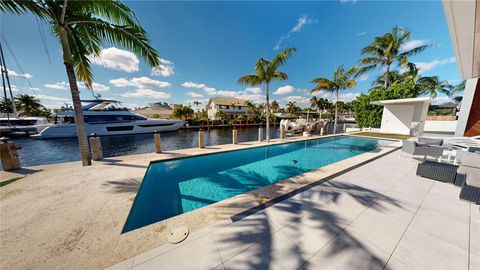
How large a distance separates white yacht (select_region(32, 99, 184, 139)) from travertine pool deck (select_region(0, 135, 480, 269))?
19006 mm

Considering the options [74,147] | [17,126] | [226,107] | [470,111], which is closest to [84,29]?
[74,147]

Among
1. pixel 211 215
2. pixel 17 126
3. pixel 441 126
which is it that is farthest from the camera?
pixel 17 126

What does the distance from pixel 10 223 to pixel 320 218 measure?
5605mm

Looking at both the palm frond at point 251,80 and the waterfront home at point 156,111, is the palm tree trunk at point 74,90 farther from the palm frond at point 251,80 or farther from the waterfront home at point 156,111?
the waterfront home at point 156,111

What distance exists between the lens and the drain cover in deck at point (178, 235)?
2291 millimetres

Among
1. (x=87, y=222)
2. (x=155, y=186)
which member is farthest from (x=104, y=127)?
(x=87, y=222)

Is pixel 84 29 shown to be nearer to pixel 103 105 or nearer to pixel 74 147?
pixel 74 147

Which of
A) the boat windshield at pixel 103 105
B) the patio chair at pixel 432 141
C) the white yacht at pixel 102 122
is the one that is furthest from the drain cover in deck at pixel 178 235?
the boat windshield at pixel 103 105

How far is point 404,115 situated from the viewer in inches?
562

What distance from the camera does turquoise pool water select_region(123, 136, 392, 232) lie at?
3.79 meters

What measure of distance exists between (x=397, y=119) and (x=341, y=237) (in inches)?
743

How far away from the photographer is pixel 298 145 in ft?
36.9

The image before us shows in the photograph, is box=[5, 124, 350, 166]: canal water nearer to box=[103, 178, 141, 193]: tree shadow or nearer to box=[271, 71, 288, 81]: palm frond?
box=[271, 71, 288, 81]: palm frond

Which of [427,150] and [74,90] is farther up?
[74,90]
